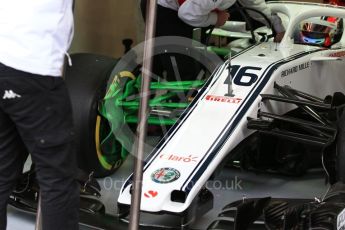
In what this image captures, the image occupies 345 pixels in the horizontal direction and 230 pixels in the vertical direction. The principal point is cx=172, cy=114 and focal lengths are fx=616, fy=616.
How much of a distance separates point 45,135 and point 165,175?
32.2 inches

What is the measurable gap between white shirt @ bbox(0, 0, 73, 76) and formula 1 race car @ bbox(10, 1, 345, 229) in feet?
2.80

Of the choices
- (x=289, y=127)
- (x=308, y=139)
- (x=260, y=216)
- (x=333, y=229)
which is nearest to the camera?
(x=333, y=229)

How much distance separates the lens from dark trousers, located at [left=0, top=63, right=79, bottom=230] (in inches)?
58.3

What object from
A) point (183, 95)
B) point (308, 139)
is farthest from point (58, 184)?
point (183, 95)

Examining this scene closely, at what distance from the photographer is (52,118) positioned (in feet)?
4.98

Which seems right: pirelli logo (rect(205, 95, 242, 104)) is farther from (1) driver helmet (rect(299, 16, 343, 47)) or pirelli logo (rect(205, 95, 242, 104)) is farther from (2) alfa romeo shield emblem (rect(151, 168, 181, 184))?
(1) driver helmet (rect(299, 16, 343, 47))

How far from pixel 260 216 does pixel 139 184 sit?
2.36 feet

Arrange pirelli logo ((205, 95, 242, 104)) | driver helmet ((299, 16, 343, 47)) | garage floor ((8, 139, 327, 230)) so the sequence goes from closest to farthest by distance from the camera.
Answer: pirelli logo ((205, 95, 242, 104))
garage floor ((8, 139, 327, 230))
driver helmet ((299, 16, 343, 47))

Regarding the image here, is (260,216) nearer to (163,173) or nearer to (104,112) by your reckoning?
(163,173)

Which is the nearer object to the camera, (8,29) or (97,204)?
(8,29)

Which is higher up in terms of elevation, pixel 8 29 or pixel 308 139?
pixel 8 29

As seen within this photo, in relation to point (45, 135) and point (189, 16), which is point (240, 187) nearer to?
point (189, 16)

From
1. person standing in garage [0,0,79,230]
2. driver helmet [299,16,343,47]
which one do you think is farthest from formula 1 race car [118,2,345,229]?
person standing in garage [0,0,79,230]

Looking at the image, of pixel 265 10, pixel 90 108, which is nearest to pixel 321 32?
pixel 265 10
